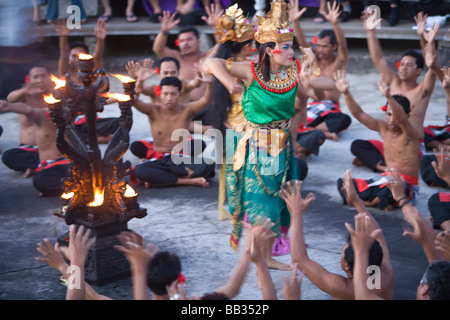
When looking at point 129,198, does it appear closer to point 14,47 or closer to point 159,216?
point 159,216

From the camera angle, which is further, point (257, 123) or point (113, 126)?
point (113, 126)

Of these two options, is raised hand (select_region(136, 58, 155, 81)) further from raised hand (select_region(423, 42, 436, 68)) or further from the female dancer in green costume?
raised hand (select_region(423, 42, 436, 68))

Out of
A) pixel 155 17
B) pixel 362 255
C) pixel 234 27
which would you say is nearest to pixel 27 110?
pixel 234 27

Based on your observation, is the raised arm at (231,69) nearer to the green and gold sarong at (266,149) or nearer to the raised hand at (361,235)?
the green and gold sarong at (266,149)

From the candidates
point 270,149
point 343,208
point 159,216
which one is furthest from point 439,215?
point 159,216

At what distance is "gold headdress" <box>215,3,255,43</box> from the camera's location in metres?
4.05

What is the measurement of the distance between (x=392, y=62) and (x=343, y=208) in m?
5.04

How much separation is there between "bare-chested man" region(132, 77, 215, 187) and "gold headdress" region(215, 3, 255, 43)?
131 centimetres

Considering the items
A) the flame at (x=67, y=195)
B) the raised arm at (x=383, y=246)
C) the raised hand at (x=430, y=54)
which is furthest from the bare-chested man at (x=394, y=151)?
the flame at (x=67, y=195)

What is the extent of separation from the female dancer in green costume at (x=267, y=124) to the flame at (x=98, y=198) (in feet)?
2.71

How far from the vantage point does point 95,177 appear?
3740 mm

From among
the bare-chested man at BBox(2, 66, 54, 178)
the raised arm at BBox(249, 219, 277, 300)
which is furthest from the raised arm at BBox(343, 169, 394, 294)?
the bare-chested man at BBox(2, 66, 54, 178)

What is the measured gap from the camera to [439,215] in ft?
14.5
